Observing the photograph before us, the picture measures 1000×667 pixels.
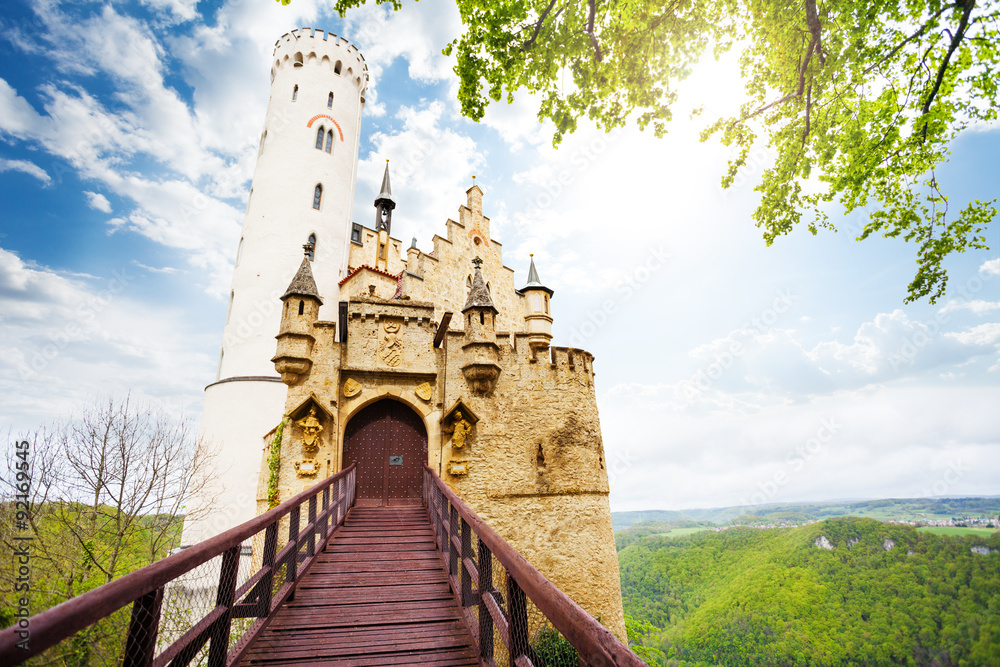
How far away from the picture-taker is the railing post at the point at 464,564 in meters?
4.56

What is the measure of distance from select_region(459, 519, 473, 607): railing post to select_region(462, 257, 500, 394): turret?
6544 millimetres

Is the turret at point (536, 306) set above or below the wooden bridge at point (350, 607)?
above

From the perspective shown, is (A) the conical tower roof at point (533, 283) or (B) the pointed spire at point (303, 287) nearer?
(B) the pointed spire at point (303, 287)

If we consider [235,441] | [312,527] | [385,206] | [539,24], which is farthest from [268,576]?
[385,206]

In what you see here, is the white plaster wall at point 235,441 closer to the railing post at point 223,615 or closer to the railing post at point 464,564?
the railing post at point 464,564

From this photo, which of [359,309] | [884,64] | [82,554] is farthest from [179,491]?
[884,64]

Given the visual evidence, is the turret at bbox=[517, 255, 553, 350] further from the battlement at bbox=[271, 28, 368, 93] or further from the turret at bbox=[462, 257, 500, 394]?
the battlement at bbox=[271, 28, 368, 93]

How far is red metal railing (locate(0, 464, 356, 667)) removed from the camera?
5.27 ft

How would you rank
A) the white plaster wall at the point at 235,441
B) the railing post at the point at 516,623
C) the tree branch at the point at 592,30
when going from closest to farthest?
the railing post at the point at 516,623 < the tree branch at the point at 592,30 < the white plaster wall at the point at 235,441

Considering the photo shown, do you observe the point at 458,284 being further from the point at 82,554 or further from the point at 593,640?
the point at 593,640

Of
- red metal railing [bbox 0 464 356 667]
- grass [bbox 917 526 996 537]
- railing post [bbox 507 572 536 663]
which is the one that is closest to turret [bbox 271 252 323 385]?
red metal railing [bbox 0 464 356 667]

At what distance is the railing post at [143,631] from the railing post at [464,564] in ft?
8.65

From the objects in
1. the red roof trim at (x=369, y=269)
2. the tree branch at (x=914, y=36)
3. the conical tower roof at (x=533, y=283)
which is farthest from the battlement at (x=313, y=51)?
the tree branch at (x=914, y=36)

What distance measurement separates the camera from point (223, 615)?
325 cm
